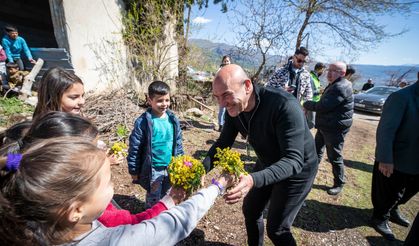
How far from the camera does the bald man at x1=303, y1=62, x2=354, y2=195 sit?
3.94 m

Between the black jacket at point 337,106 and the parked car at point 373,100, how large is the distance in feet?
35.9

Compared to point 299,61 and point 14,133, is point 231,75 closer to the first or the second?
point 14,133

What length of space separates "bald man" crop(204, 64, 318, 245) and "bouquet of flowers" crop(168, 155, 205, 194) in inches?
11.9

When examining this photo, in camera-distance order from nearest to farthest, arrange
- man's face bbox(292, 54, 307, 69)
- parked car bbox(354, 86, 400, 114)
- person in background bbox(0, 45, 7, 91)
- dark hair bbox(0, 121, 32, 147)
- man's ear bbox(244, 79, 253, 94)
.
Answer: dark hair bbox(0, 121, 32, 147) → man's ear bbox(244, 79, 253, 94) → man's face bbox(292, 54, 307, 69) → person in background bbox(0, 45, 7, 91) → parked car bbox(354, 86, 400, 114)

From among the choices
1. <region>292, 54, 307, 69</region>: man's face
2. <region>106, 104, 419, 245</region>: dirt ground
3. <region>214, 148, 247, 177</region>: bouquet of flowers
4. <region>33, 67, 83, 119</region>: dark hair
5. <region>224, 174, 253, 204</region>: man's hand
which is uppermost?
<region>292, 54, 307, 69</region>: man's face

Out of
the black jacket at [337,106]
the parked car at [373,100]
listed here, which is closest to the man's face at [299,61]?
the black jacket at [337,106]

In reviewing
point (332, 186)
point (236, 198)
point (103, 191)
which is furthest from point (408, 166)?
point (103, 191)

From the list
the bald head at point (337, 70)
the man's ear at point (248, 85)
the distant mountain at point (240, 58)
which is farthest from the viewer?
the distant mountain at point (240, 58)

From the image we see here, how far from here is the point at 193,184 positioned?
1.86m

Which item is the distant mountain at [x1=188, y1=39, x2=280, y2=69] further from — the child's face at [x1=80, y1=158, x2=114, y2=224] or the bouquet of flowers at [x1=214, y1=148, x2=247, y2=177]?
the child's face at [x1=80, y1=158, x2=114, y2=224]

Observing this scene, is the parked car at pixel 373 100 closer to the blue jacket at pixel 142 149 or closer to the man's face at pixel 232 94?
the man's face at pixel 232 94

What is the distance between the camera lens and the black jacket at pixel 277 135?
1.92m

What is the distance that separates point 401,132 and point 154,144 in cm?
319

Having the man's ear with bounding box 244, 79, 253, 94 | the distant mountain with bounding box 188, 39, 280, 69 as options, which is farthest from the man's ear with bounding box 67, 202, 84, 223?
the distant mountain with bounding box 188, 39, 280, 69
